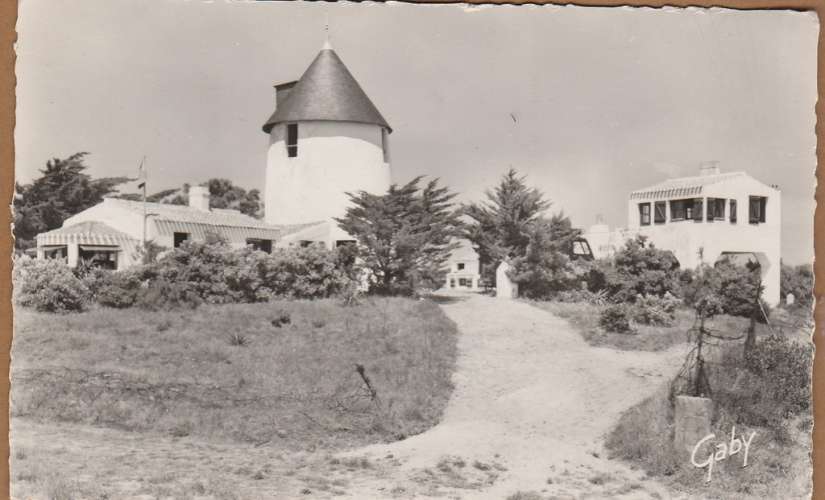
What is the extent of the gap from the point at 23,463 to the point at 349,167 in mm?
14087

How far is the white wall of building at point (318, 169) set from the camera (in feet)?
66.9

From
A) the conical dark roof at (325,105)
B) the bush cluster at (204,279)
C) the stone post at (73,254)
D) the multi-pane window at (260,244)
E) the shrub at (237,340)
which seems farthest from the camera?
the multi-pane window at (260,244)

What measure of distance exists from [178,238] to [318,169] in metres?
5.08

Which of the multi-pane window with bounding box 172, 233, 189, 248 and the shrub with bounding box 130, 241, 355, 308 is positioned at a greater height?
the multi-pane window with bounding box 172, 233, 189, 248

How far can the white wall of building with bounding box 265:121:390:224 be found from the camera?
803 inches

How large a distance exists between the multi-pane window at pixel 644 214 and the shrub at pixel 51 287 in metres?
12.9

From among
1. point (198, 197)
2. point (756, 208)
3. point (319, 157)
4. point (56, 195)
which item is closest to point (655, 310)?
point (756, 208)

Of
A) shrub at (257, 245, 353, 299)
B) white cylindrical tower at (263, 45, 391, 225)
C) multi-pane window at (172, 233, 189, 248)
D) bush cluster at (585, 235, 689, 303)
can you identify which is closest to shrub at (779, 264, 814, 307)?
bush cluster at (585, 235, 689, 303)

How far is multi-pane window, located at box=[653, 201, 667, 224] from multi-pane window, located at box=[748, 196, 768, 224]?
359 centimetres

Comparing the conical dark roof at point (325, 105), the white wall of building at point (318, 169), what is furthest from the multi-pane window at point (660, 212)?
the white wall of building at point (318, 169)

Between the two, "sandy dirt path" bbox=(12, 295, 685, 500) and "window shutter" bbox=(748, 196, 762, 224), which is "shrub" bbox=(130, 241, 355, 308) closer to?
"sandy dirt path" bbox=(12, 295, 685, 500)

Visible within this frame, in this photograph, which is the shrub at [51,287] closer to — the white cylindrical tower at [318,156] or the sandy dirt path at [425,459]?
the sandy dirt path at [425,459]

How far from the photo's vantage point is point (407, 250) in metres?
17.7

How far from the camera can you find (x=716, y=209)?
16.4m
